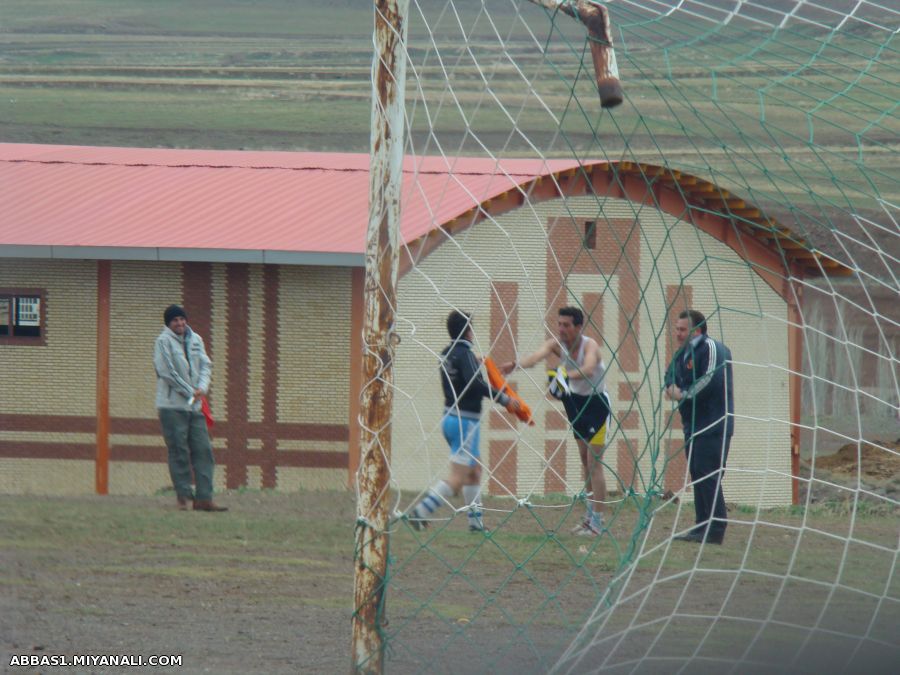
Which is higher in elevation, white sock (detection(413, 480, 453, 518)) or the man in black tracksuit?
the man in black tracksuit

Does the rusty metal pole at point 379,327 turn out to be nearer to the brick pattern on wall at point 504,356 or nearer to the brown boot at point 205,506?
the brown boot at point 205,506

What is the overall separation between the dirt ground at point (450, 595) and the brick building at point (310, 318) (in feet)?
6.03

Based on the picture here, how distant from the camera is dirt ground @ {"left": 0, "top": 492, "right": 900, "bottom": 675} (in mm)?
6160

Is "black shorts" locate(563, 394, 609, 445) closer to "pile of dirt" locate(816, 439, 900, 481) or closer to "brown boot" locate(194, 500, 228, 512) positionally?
"brown boot" locate(194, 500, 228, 512)

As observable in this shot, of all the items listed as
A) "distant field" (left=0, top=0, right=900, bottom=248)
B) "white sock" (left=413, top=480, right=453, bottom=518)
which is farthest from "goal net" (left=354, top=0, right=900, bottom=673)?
"distant field" (left=0, top=0, right=900, bottom=248)

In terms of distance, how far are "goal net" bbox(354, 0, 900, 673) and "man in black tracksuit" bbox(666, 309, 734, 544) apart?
10.0 inches

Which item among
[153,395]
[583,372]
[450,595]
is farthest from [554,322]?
[450,595]

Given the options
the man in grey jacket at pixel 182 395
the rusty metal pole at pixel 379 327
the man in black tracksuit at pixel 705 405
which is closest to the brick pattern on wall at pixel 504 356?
the man in grey jacket at pixel 182 395

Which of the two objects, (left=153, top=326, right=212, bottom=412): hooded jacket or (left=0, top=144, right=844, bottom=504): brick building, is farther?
(left=0, top=144, right=844, bottom=504): brick building

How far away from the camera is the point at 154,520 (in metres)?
10.7

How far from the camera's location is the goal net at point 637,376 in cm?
597

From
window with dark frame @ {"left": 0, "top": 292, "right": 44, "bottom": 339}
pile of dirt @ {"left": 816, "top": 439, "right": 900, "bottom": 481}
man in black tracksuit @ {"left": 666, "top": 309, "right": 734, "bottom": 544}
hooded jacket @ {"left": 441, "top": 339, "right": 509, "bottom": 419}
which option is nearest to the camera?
man in black tracksuit @ {"left": 666, "top": 309, "right": 734, "bottom": 544}

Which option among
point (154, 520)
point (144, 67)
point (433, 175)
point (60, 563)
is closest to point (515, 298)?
point (433, 175)

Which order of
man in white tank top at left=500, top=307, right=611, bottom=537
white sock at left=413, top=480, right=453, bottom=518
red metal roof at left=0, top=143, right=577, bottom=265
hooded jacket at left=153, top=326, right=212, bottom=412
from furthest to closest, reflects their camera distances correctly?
red metal roof at left=0, top=143, right=577, bottom=265 → hooded jacket at left=153, top=326, right=212, bottom=412 → man in white tank top at left=500, top=307, right=611, bottom=537 → white sock at left=413, top=480, right=453, bottom=518
